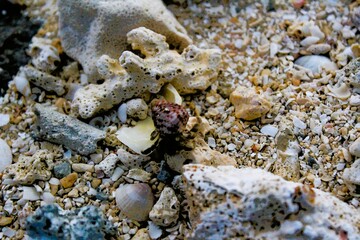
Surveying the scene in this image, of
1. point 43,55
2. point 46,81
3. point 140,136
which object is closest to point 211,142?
point 140,136

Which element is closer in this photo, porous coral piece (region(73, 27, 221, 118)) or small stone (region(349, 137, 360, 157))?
small stone (region(349, 137, 360, 157))

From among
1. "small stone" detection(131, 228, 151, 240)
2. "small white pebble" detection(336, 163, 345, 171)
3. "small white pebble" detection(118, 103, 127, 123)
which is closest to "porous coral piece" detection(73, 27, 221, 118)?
"small white pebble" detection(118, 103, 127, 123)

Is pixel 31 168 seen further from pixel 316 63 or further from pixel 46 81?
pixel 316 63

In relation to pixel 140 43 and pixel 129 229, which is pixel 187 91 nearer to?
pixel 140 43

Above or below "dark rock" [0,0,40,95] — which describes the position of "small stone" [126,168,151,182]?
below

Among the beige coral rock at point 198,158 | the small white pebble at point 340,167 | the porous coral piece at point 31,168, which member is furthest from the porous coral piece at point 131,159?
the small white pebble at point 340,167

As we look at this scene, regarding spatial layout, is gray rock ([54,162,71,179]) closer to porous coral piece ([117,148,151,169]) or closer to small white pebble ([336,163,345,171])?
porous coral piece ([117,148,151,169])
